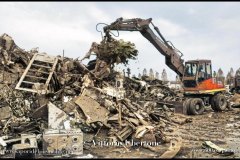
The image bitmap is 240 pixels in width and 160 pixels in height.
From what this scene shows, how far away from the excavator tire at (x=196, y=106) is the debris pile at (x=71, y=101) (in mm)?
1042

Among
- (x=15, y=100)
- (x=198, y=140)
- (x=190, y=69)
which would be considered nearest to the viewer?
(x=198, y=140)

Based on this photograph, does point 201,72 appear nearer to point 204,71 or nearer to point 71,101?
point 204,71

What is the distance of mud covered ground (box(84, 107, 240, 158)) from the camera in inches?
323

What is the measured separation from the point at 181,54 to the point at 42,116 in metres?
9.93

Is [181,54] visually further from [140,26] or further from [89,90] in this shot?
[89,90]

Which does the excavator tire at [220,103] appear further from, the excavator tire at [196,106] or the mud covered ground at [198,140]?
the mud covered ground at [198,140]

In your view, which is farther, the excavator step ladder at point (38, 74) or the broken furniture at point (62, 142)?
the excavator step ladder at point (38, 74)

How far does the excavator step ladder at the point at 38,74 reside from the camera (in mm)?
11598

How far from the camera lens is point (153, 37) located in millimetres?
16375

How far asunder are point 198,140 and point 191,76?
7.51 meters

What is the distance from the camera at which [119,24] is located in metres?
14.9

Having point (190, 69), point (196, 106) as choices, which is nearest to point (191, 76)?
point (190, 69)

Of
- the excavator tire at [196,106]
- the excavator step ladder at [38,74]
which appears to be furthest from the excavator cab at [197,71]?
the excavator step ladder at [38,74]

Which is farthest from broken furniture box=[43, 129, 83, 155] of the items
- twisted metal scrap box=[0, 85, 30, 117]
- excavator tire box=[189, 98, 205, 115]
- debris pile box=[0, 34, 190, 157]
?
excavator tire box=[189, 98, 205, 115]
